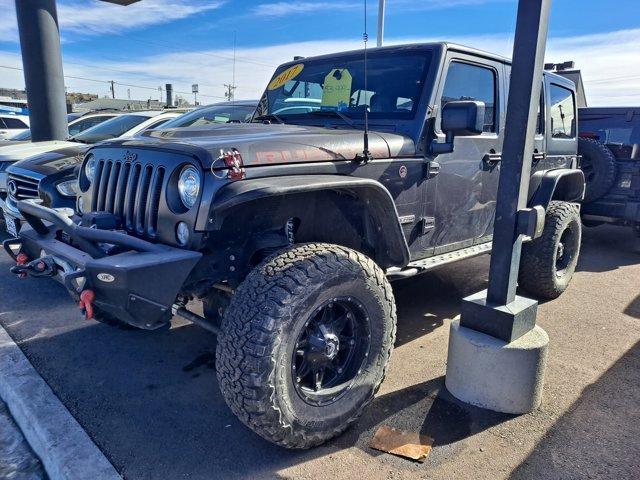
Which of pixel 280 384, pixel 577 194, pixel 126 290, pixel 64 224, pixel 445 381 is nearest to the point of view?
pixel 126 290

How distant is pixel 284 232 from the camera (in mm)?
2666

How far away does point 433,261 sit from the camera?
331cm

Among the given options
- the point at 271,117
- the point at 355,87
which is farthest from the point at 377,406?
the point at 271,117

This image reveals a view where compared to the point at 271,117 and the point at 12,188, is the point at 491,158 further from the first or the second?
the point at 12,188

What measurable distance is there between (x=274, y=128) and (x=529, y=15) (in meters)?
1.52

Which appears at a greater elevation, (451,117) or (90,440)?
(451,117)

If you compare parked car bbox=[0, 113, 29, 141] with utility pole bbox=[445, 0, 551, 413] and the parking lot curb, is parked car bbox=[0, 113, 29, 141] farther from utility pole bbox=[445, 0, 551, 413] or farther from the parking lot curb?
utility pole bbox=[445, 0, 551, 413]

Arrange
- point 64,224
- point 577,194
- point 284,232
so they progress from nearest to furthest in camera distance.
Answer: point 64,224 → point 284,232 → point 577,194

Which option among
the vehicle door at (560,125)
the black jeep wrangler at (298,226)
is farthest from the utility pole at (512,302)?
the vehicle door at (560,125)

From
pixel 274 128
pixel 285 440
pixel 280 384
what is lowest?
pixel 285 440

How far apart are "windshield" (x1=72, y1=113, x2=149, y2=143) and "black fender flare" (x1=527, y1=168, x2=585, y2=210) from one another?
5544mm

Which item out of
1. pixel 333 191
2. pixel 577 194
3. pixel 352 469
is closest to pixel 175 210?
pixel 333 191

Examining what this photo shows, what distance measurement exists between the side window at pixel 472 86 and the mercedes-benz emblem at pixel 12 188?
15.1ft

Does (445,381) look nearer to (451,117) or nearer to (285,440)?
(285,440)
